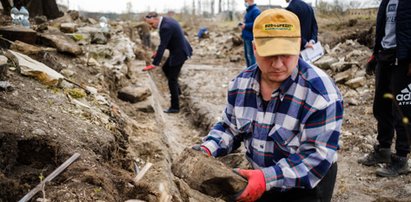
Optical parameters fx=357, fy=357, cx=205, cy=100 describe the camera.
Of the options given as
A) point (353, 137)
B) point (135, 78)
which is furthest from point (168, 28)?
point (353, 137)

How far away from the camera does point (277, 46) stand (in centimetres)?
176

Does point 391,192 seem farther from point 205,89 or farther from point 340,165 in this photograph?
point 205,89

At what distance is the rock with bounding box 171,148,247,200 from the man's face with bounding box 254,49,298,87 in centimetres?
56

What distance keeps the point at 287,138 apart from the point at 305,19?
349cm

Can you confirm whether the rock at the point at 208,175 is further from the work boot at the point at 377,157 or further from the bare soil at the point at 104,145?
the work boot at the point at 377,157

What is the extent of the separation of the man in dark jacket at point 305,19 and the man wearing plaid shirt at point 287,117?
3.19m

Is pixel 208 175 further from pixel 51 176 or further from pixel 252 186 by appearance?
pixel 51 176

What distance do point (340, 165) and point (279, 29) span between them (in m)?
2.86

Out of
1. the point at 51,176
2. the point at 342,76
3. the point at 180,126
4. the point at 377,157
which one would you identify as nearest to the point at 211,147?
the point at 51,176

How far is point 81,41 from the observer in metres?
7.06

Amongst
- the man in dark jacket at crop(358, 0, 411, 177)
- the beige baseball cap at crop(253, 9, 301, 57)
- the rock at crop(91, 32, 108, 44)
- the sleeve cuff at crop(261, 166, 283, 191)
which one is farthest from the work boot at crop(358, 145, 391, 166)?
the rock at crop(91, 32, 108, 44)

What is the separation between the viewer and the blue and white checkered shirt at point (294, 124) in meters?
1.82

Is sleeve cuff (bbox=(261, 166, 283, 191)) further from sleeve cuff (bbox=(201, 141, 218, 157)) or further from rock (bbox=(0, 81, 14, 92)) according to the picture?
rock (bbox=(0, 81, 14, 92))

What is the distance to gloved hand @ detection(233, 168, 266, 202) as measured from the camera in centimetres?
186
